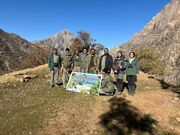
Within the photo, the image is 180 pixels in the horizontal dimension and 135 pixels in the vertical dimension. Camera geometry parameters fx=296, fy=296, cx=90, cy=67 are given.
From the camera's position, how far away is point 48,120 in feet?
57.0

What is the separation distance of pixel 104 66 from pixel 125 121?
609cm

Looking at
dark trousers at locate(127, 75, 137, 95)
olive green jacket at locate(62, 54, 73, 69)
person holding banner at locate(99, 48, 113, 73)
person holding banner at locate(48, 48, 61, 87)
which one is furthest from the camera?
olive green jacket at locate(62, 54, 73, 69)

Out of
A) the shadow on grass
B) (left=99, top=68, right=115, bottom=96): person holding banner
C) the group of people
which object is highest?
the group of people

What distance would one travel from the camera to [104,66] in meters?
22.8

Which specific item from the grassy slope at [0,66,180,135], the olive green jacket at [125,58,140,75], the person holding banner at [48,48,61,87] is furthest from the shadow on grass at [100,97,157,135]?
the person holding banner at [48,48,61,87]

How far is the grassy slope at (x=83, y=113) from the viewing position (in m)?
16.5

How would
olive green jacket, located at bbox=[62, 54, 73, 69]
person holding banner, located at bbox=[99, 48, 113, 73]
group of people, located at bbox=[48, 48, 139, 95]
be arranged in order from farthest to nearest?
olive green jacket, located at bbox=[62, 54, 73, 69]
person holding banner, located at bbox=[99, 48, 113, 73]
group of people, located at bbox=[48, 48, 139, 95]

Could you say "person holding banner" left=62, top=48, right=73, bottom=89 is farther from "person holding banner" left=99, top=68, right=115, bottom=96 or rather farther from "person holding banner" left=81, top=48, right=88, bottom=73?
"person holding banner" left=99, top=68, right=115, bottom=96

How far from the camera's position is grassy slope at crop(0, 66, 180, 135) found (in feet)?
54.1

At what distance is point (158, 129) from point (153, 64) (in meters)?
61.2

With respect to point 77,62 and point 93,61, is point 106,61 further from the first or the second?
point 77,62

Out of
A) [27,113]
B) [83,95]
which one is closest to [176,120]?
[83,95]

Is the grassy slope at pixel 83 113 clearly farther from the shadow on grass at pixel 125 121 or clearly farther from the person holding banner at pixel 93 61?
the person holding banner at pixel 93 61

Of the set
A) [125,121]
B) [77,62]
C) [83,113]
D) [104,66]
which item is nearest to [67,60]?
[77,62]
